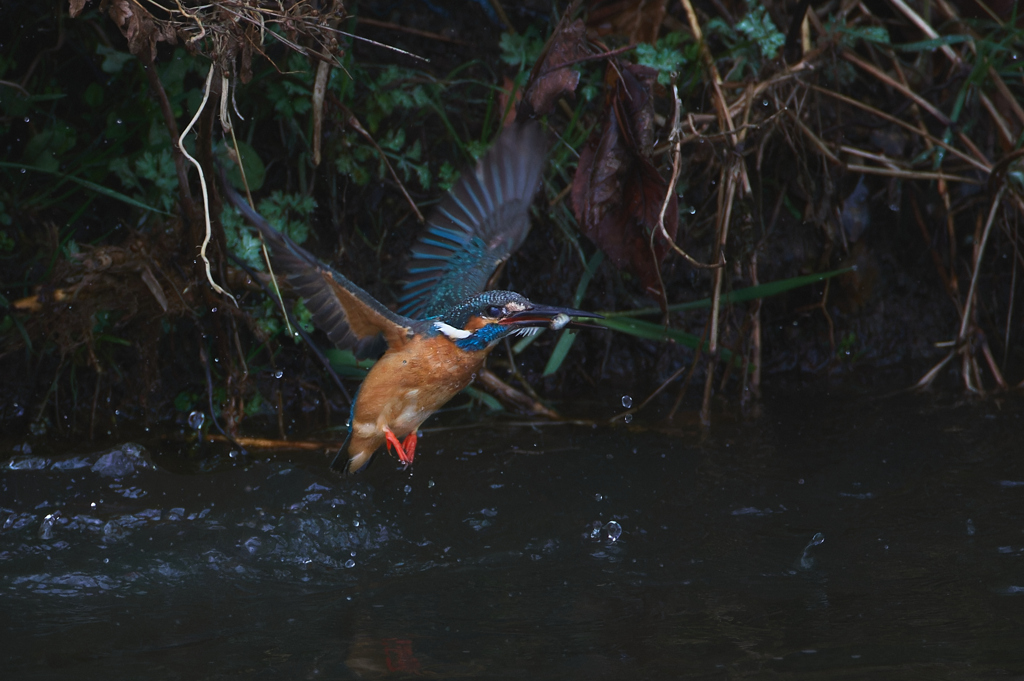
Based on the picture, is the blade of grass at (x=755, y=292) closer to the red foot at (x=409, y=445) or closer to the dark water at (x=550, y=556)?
the dark water at (x=550, y=556)

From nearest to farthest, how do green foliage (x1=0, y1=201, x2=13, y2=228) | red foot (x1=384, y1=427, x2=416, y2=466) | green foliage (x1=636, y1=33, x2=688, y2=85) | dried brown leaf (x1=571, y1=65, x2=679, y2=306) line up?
red foot (x1=384, y1=427, x2=416, y2=466)
dried brown leaf (x1=571, y1=65, x2=679, y2=306)
green foliage (x1=0, y1=201, x2=13, y2=228)
green foliage (x1=636, y1=33, x2=688, y2=85)

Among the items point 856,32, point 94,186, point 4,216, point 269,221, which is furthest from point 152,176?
point 856,32

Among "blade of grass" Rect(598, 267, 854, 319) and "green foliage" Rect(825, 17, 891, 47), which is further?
→ "green foliage" Rect(825, 17, 891, 47)

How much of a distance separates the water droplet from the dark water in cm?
15

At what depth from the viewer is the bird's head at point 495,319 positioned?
297 centimetres

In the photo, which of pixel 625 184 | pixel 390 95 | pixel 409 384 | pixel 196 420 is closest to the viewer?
pixel 409 384

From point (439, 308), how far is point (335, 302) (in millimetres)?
455

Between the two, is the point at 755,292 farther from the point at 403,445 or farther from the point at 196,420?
the point at 196,420

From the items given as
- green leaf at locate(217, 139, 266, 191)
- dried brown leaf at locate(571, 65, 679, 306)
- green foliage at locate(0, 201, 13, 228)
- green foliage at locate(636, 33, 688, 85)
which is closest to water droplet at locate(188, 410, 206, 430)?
green leaf at locate(217, 139, 266, 191)

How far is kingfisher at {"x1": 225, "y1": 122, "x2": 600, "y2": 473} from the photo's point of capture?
2959 mm

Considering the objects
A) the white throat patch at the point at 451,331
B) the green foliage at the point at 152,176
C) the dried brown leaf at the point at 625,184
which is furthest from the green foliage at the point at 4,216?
the dried brown leaf at the point at 625,184

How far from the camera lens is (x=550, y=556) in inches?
116

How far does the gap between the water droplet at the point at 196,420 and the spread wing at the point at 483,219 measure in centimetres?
96

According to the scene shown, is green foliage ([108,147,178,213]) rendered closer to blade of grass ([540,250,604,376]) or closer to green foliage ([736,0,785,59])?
blade of grass ([540,250,604,376])
